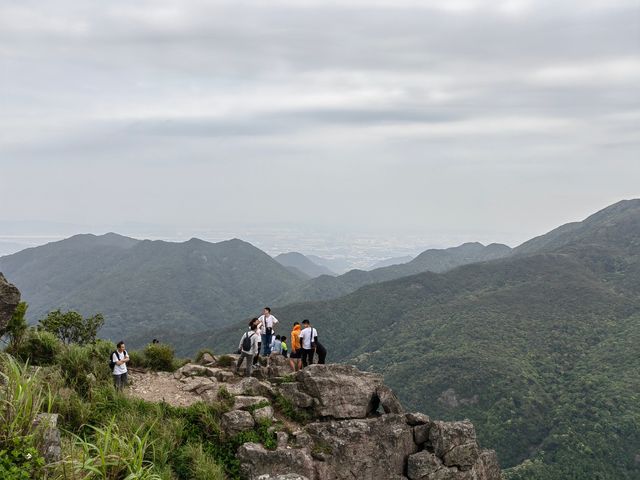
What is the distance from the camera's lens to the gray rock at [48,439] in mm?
9188

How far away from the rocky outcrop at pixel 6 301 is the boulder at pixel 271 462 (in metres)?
9.94

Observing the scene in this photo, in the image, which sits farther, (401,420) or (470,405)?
(470,405)

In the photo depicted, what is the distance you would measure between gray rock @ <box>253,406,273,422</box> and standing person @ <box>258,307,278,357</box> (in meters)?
4.82

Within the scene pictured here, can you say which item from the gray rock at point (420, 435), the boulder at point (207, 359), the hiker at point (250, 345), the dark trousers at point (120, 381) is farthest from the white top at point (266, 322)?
the gray rock at point (420, 435)

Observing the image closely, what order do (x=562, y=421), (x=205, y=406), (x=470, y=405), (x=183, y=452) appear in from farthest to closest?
(x=470, y=405)
(x=562, y=421)
(x=205, y=406)
(x=183, y=452)

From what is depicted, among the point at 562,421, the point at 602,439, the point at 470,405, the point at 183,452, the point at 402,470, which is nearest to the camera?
the point at 183,452

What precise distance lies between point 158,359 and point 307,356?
7104 mm

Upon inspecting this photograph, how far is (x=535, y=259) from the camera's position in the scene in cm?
19788

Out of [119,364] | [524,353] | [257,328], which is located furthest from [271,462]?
[524,353]

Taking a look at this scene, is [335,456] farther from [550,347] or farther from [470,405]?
[550,347]

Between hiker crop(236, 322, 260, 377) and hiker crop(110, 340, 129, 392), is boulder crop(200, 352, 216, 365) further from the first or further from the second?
hiker crop(110, 340, 129, 392)

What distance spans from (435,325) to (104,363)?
461ft

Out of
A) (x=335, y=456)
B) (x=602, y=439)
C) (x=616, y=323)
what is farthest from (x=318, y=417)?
(x=616, y=323)

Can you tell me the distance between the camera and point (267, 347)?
2319 centimetres
